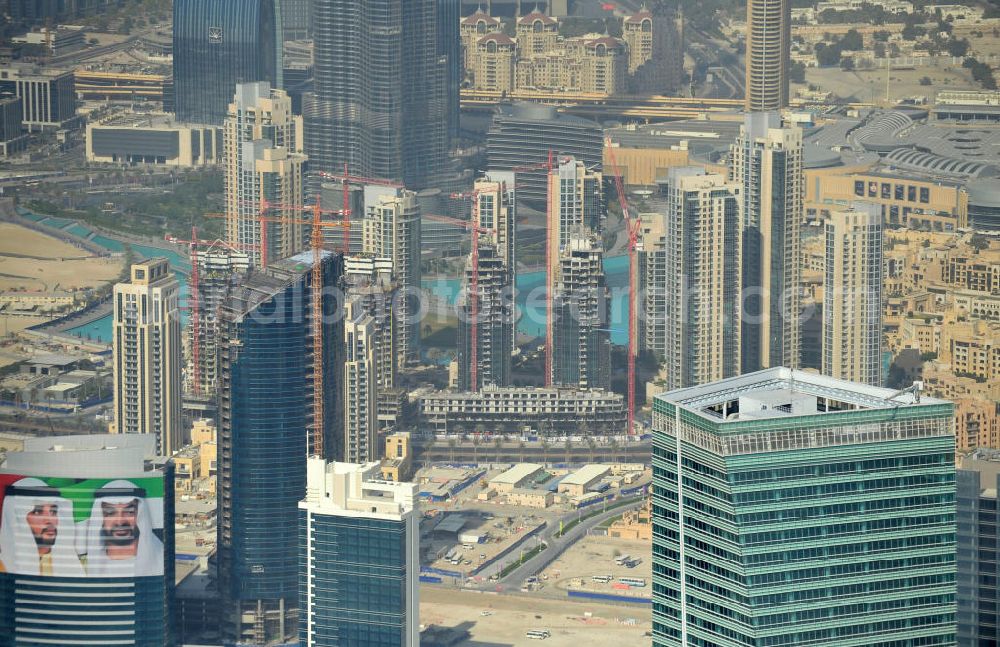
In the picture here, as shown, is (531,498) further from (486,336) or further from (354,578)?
(354,578)

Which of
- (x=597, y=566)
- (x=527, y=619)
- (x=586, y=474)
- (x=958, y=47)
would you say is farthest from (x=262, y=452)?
(x=958, y=47)

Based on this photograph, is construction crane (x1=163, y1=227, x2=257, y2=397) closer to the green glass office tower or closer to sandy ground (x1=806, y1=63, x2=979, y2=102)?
the green glass office tower

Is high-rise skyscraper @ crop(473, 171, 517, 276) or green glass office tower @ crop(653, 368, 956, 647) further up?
green glass office tower @ crop(653, 368, 956, 647)

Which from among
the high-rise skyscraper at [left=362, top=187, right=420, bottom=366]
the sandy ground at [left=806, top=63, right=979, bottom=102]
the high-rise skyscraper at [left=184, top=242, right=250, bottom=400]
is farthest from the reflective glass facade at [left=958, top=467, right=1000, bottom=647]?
the sandy ground at [left=806, top=63, right=979, bottom=102]

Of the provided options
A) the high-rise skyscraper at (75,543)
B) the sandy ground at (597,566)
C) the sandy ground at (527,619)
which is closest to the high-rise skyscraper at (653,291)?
the sandy ground at (597,566)

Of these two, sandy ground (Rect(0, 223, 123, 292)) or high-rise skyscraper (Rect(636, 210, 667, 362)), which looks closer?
high-rise skyscraper (Rect(636, 210, 667, 362))
